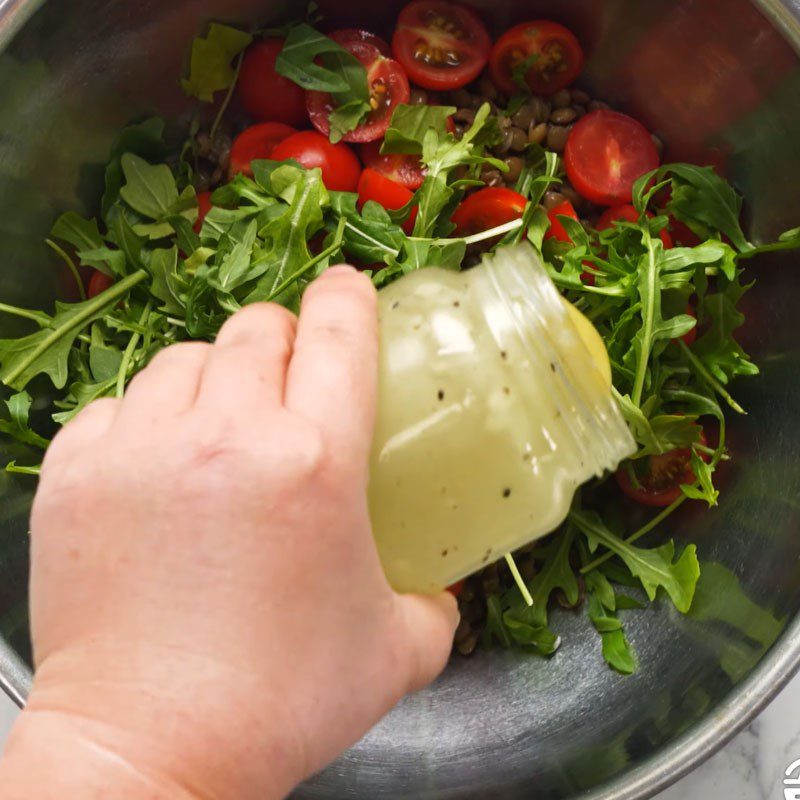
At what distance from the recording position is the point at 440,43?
993 millimetres

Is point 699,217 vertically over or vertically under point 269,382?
under

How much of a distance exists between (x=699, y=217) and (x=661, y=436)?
0.26m

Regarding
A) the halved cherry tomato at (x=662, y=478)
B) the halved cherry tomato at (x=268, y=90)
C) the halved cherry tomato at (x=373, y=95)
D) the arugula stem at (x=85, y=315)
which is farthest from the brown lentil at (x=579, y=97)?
the arugula stem at (x=85, y=315)

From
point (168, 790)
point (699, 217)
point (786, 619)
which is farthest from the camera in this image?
point (699, 217)

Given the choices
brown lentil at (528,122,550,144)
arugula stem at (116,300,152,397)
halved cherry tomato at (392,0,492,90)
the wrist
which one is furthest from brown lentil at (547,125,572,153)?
the wrist

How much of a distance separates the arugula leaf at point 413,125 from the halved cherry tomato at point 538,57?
0.11 metres

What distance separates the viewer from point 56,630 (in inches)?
20.1

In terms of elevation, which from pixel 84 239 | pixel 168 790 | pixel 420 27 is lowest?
pixel 168 790

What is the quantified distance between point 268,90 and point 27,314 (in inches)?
15.5

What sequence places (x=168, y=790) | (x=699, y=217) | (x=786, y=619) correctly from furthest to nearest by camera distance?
(x=699, y=217) < (x=786, y=619) < (x=168, y=790)

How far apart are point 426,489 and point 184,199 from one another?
22.9 inches

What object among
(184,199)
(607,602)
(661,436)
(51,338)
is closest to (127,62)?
(184,199)

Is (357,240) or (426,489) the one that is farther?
(357,240)

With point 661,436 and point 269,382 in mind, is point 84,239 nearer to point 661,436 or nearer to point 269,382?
point 269,382
